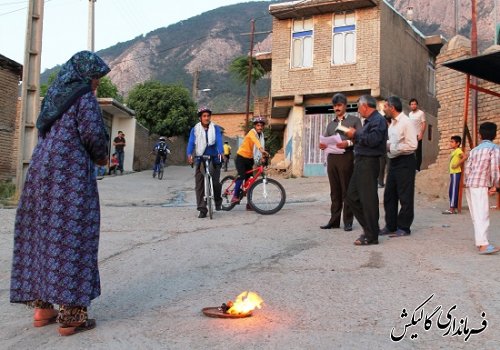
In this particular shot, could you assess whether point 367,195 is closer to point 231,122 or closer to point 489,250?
point 489,250

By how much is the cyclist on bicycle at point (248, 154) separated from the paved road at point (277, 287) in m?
1.63

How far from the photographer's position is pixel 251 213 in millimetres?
9047

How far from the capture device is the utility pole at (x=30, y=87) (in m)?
10.4

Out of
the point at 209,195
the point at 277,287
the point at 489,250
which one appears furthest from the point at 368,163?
the point at 209,195

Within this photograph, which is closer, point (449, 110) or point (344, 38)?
point (449, 110)

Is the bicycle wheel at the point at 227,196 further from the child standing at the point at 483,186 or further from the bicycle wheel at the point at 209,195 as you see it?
the child standing at the point at 483,186

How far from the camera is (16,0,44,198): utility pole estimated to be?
10422 mm

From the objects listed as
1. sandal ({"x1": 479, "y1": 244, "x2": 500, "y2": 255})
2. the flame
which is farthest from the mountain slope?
A: the flame

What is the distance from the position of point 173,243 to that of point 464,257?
3240 mm

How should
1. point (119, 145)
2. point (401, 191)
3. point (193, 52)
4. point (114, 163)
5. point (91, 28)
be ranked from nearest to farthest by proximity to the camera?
point (401, 191) → point (91, 28) → point (119, 145) → point (114, 163) → point (193, 52)

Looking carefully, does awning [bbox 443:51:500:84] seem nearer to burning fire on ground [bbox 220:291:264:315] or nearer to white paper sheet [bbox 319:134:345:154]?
white paper sheet [bbox 319:134:345:154]

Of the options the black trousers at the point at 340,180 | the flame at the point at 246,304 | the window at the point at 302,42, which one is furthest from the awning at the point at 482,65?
the window at the point at 302,42

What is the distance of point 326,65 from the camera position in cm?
1988

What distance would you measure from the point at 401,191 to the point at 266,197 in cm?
278
